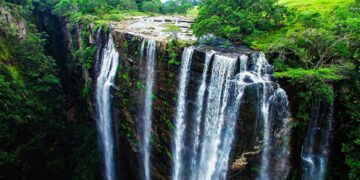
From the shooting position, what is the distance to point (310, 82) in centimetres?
1183

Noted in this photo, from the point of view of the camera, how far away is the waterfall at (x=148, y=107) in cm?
1711

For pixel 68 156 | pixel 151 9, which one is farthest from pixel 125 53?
pixel 151 9

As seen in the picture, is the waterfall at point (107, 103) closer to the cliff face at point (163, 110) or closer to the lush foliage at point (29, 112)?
the cliff face at point (163, 110)

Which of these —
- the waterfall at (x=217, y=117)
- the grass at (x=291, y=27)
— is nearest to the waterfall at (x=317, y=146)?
the waterfall at (x=217, y=117)

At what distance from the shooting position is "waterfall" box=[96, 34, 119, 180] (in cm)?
2098

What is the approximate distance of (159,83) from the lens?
17.0 metres

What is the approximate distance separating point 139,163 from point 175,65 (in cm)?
863

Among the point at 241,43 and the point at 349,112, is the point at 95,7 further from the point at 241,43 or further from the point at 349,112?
the point at 349,112

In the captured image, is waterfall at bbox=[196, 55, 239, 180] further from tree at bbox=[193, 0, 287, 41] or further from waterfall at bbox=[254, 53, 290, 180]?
tree at bbox=[193, 0, 287, 41]

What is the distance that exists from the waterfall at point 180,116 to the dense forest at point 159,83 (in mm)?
177

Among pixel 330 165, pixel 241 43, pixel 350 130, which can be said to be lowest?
pixel 330 165

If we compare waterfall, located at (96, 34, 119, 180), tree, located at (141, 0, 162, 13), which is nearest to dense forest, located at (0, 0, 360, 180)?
waterfall, located at (96, 34, 119, 180)

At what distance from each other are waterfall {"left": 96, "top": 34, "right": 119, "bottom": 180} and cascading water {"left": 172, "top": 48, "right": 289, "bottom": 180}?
7.60 m

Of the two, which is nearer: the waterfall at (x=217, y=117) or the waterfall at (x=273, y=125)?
the waterfall at (x=273, y=125)
